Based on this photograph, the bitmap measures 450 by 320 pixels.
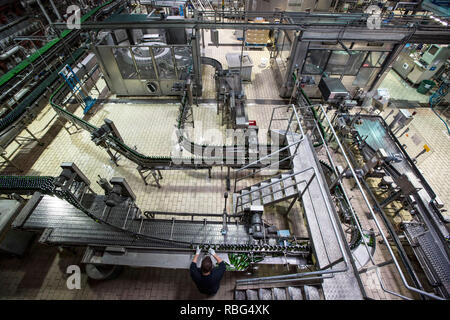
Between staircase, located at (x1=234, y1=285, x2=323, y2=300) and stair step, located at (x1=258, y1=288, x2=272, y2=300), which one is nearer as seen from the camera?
staircase, located at (x1=234, y1=285, x2=323, y2=300)

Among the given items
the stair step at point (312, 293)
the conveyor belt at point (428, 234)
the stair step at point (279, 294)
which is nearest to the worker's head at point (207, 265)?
the stair step at point (279, 294)

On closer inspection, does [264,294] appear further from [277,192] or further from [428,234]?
[428,234]

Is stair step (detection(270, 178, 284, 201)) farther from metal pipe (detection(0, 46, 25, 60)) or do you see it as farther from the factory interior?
metal pipe (detection(0, 46, 25, 60))

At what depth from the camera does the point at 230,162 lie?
257 inches

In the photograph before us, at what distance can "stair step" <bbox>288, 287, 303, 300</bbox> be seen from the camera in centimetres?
427

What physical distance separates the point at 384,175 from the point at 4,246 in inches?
451

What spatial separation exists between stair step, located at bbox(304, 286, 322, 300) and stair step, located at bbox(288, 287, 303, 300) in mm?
198

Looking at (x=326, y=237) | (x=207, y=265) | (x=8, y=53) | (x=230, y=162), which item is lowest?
(x=207, y=265)

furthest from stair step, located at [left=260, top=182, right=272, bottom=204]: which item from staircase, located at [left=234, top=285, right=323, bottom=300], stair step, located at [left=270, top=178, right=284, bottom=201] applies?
staircase, located at [left=234, top=285, right=323, bottom=300]

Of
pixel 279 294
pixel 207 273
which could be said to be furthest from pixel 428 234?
pixel 207 273

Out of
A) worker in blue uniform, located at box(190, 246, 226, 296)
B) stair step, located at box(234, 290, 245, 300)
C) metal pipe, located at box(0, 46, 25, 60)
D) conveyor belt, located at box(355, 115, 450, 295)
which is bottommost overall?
stair step, located at box(234, 290, 245, 300)

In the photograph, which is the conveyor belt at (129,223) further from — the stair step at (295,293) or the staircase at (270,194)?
the staircase at (270,194)

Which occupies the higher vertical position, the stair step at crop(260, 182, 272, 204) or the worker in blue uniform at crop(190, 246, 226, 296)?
the stair step at crop(260, 182, 272, 204)

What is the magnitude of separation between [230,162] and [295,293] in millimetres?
3740
